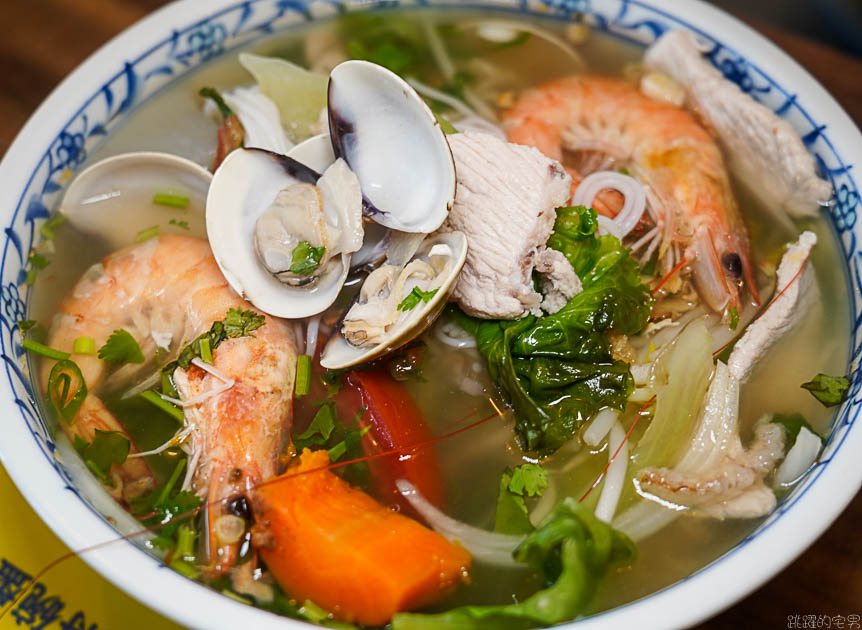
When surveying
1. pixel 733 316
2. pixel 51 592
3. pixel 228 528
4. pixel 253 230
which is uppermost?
pixel 733 316

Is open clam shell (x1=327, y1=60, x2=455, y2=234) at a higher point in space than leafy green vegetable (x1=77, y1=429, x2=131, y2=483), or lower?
higher

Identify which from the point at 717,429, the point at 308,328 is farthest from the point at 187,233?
the point at 717,429

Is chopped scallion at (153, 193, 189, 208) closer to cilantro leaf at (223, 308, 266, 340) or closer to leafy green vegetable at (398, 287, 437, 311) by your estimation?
cilantro leaf at (223, 308, 266, 340)

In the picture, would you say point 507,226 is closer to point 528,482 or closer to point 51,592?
point 528,482

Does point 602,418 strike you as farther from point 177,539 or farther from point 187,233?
point 187,233

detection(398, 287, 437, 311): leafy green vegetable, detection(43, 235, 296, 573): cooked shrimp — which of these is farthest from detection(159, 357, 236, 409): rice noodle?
detection(398, 287, 437, 311): leafy green vegetable

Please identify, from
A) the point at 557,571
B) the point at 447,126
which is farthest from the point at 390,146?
the point at 557,571

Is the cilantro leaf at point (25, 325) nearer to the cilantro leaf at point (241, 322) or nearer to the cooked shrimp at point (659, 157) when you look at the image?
the cilantro leaf at point (241, 322)
